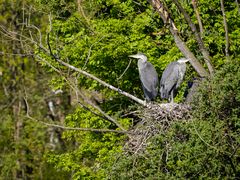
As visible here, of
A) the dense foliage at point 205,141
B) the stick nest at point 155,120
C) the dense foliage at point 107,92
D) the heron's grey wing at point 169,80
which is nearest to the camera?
the dense foliage at point 205,141

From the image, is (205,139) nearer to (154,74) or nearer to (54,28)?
(154,74)

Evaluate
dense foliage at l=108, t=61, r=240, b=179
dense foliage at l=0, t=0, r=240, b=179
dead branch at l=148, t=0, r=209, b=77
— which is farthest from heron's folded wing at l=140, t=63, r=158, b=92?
dense foliage at l=108, t=61, r=240, b=179

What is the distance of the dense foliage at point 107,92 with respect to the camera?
1192 cm

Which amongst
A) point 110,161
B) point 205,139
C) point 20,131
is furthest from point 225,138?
point 20,131

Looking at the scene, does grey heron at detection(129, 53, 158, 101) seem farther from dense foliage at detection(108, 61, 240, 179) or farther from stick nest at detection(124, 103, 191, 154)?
dense foliage at detection(108, 61, 240, 179)

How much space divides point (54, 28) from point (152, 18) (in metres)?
2.52

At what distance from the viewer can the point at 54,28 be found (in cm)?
1902

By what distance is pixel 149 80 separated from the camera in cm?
1470

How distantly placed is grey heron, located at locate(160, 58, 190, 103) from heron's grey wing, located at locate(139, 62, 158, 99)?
0.50ft

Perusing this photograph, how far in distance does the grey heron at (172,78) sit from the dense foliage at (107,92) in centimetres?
38

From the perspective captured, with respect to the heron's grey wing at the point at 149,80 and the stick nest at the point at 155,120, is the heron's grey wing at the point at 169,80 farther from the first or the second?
the stick nest at the point at 155,120

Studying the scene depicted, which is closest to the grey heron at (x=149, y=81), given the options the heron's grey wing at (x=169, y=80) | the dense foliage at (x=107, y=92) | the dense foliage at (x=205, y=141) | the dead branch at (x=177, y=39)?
the heron's grey wing at (x=169, y=80)

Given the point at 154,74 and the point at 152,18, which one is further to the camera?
the point at 152,18

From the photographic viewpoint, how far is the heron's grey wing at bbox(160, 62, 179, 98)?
14.4m
